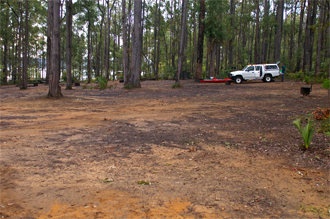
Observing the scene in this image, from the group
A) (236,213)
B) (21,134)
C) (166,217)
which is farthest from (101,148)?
(236,213)

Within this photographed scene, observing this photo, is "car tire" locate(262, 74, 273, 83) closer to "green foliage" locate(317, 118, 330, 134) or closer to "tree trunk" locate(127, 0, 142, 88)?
"tree trunk" locate(127, 0, 142, 88)

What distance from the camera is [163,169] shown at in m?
4.75

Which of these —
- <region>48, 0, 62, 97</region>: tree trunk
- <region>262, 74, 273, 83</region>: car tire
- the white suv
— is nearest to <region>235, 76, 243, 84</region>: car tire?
the white suv

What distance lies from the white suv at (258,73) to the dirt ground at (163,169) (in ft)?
51.5

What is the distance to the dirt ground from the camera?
A: 11.2 ft

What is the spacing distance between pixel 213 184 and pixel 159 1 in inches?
1523

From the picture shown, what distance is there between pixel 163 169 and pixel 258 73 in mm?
21231

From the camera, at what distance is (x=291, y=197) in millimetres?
3721

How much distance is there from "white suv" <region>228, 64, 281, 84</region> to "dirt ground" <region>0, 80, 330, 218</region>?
15.7 m

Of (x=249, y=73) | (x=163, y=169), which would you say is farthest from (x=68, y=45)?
(x=163, y=169)

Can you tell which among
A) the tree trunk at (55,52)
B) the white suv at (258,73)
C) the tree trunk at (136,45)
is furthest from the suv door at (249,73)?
the tree trunk at (55,52)

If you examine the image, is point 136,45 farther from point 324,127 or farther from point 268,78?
point 324,127

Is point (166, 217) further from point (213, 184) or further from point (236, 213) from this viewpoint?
point (213, 184)

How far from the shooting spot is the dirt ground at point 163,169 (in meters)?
3.42
